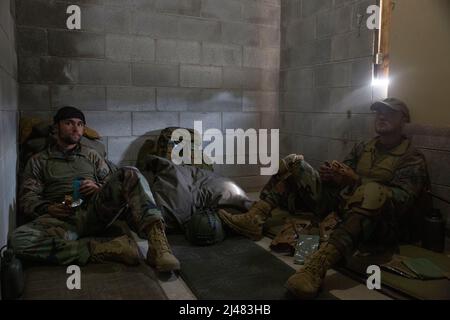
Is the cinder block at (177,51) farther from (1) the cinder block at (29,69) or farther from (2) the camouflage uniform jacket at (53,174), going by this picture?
(2) the camouflage uniform jacket at (53,174)

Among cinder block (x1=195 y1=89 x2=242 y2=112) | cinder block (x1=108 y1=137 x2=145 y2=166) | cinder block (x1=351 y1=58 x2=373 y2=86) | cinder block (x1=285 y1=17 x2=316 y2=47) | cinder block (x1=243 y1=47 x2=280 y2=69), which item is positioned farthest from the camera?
cinder block (x1=243 y1=47 x2=280 y2=69)

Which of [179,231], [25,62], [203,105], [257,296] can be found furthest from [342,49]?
[25,62]

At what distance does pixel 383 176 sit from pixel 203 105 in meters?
2.07

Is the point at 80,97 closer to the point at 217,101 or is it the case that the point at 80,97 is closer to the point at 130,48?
the point at 130,48

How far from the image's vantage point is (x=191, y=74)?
404cm

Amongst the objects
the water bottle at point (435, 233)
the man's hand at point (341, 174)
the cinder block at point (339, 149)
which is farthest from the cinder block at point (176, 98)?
the water bottle at point (435, 233)

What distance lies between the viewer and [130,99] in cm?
379

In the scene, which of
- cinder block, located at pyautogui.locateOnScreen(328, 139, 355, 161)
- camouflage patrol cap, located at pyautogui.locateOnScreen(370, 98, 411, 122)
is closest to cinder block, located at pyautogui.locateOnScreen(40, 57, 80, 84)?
cinder block, located at pyautogui.locateOnScreen(328, 139, 355, 161)

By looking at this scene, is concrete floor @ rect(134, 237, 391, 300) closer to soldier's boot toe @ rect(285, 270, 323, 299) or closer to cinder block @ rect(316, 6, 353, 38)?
soldier's boot toe @ rect(285, 270, 323, 299)

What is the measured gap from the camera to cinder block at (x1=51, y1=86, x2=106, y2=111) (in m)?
3.51

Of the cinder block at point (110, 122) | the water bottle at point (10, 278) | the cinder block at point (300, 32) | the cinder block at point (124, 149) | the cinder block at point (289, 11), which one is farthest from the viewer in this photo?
the cinder block at point (289, 11)

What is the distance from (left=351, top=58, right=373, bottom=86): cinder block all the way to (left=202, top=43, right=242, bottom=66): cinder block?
129cm

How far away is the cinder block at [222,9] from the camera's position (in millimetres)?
4055

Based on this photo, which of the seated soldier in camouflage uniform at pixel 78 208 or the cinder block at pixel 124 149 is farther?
the cinder block at pixel 124 149
